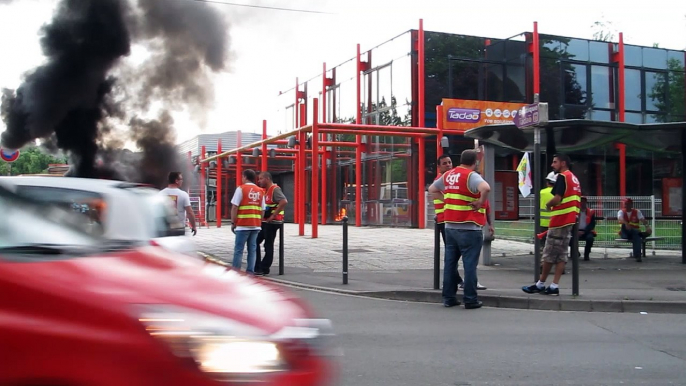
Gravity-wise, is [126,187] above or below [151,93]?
below

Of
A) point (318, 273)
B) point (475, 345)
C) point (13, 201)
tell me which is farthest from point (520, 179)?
point (13, 201)

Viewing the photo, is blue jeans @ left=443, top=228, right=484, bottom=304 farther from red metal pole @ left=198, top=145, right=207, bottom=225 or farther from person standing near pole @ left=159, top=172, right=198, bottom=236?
red metal pole @ left=198, top=145, right=207, bottom=225

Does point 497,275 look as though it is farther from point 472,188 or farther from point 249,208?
point 249,208

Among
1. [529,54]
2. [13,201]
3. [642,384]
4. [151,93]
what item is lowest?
[642,384]

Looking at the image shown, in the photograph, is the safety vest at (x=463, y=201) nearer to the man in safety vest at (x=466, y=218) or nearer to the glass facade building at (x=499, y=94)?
the man in safety vest at (x=466, y=218)

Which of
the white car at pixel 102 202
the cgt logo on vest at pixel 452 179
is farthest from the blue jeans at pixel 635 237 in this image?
the white car at pixel 102 202

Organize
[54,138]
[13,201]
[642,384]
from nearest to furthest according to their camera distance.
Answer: [13,201]
[642,384]
[54,138]

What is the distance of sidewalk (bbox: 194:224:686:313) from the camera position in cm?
872

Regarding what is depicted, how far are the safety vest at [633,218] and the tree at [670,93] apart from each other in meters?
15.3

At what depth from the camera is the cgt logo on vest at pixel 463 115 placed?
24172mm

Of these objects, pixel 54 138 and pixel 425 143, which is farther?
pixel 425 143

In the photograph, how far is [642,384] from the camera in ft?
16.4

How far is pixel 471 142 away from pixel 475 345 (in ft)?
63.5

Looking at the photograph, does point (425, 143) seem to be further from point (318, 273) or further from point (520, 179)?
point (318, 273)
